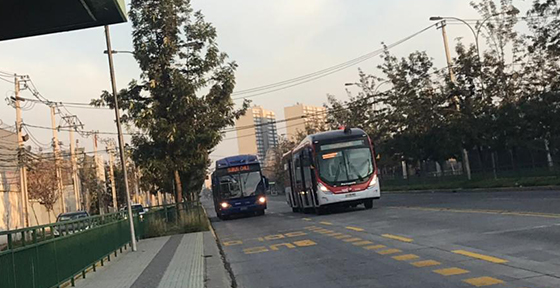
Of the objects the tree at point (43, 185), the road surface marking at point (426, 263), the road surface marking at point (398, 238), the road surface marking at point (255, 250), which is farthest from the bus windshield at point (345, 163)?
the tree at point (43, 185)

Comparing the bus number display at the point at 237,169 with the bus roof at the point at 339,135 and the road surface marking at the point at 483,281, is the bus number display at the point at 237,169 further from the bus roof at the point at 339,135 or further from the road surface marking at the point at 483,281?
the road surface marking at the point at 483,281

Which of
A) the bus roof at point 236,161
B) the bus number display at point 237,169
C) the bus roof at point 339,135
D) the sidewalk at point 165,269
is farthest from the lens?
the bus roof at point 236,161

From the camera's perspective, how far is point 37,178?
53906 millimetres

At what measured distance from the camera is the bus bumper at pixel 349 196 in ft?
86.3

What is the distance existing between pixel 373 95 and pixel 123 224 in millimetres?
42454

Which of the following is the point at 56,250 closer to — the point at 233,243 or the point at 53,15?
the point at 53,15

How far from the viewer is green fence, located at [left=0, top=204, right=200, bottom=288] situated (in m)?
8.22

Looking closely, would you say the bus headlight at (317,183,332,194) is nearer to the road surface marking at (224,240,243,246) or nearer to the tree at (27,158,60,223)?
the road surface marking at (224,240,243,246)

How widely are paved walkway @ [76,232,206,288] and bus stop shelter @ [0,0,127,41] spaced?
204 inches

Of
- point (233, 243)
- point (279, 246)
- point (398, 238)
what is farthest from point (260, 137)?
point (398, 238)

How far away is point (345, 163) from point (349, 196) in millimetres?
1500

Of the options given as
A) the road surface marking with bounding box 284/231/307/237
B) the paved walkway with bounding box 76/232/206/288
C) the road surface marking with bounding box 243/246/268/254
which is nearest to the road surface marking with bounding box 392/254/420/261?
the paved walkway with bounding box 76/232/206/288

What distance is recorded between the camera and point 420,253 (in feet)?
38.4

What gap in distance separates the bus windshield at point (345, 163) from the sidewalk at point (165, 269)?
910cm
